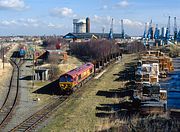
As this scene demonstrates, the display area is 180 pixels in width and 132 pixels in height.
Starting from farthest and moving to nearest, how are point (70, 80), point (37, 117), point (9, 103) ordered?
point (70, 80) < point (9, 103) < point (37, 117)

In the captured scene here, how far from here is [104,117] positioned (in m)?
23.8

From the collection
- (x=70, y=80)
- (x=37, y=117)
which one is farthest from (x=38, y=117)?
(x=70, y=80)

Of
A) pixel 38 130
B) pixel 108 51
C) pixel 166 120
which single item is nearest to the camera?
pixel 166 120

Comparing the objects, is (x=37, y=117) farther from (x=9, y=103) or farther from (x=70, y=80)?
(x=70, y=80)

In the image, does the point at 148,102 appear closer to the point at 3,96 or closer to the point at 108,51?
the point at 3,96

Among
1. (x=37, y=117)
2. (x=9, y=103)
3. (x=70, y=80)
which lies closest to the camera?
(x=37, y=117)

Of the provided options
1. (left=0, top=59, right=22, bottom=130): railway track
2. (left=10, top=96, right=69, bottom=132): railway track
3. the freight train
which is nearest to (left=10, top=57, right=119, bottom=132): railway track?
(left=10, top=96, right=69, bottom=132): railway track

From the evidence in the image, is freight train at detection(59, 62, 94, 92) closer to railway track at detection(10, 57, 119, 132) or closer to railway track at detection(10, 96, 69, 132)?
railway track at detection(10, 57, 119, 132)

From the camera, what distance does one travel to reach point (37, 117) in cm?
2478

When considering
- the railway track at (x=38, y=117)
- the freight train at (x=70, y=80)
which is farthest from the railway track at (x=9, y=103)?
the freight train at (x=70, y=80)

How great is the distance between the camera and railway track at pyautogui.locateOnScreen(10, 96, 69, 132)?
71.6ft

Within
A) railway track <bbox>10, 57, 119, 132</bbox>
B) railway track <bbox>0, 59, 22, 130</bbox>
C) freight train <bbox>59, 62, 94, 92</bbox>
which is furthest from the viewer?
freight train <bbox>59, 62, 94, 92</bbox>

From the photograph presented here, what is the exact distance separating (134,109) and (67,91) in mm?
10255

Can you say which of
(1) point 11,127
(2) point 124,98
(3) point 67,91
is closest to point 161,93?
(2) point 124,98
